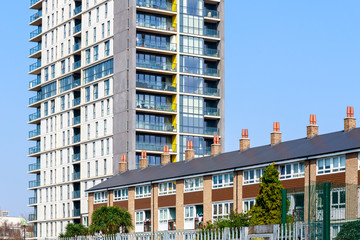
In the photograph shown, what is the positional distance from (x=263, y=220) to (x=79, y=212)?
61412mm

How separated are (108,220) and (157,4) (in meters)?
44.0

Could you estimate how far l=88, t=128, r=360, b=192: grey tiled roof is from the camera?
2302 inches

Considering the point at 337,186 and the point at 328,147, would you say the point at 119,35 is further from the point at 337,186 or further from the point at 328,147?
the point at 337,186

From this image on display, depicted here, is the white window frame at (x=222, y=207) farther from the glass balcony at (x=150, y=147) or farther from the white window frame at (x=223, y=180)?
the glass balcony at (x=150, y=147)

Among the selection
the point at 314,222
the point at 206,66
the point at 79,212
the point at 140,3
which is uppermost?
the point at 140,3

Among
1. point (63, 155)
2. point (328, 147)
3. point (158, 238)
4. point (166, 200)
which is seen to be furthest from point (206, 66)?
point (158, 238)

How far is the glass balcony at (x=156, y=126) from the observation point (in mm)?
98312

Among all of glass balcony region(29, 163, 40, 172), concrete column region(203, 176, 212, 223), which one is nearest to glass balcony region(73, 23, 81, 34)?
glass balcony region(29, 163, 40, 172)

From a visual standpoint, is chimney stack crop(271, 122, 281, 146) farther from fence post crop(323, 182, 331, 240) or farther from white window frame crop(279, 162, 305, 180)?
fence post crop(323, 182, 331, 240)

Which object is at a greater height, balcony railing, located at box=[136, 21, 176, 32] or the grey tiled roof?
balcony railing, located at box=[136, 21, 176, 32]

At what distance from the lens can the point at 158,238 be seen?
84.2ft

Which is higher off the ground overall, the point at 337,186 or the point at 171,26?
the point at 171,26

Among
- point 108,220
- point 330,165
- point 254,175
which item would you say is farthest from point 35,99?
point 330,165

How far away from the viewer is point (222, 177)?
68.6 metres
